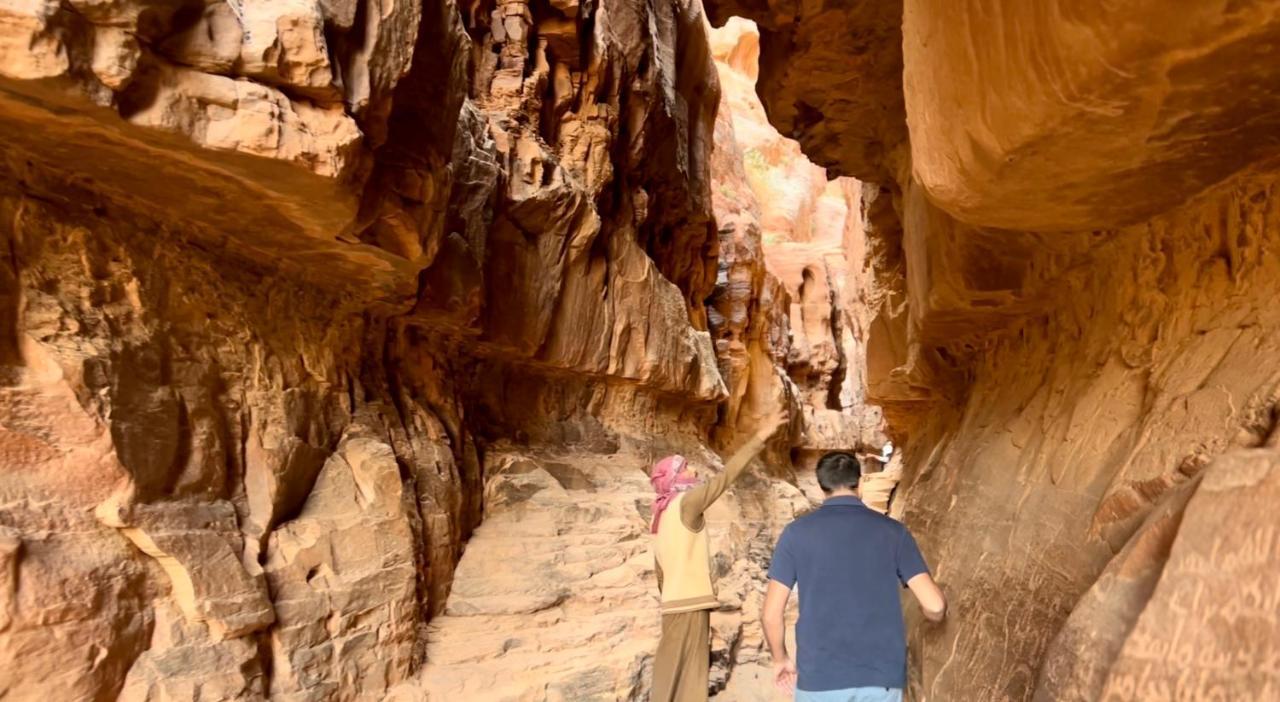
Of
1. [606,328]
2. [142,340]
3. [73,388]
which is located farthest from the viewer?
[606,328]

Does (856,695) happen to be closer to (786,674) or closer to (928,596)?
(786,674)

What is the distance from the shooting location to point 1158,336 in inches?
132

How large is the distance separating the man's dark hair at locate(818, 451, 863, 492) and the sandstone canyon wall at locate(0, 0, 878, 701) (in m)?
3.39

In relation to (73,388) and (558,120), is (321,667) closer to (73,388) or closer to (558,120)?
(73,388)

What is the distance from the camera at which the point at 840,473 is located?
286 centimetres

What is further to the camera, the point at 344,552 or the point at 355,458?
the point at 355,458

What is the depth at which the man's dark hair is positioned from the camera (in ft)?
9.36

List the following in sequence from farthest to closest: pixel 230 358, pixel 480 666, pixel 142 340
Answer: pixel 480 666, pixel 230 358, pixel 142 340

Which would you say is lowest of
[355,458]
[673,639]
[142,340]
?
[673,639]

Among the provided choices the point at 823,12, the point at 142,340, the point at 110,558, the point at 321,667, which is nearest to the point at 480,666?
the point at 321,667

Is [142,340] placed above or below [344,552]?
above

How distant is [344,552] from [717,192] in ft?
59.1

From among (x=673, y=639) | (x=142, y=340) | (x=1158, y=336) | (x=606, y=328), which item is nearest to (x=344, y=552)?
(x=142, y=340)

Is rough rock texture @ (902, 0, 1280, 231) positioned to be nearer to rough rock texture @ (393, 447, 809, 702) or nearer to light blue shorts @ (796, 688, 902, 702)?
light blue shorts @ (796, 688, 902, 702)
